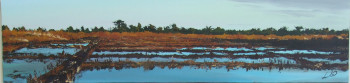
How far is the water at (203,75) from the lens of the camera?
9.33 ft

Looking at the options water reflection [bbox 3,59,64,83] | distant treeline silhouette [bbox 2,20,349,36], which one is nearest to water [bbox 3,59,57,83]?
water reflection [bbox 3,59,64,83]

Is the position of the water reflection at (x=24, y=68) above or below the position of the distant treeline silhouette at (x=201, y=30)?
below

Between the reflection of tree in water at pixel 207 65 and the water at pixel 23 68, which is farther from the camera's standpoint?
the reflection of tree in water at pixel 207 65

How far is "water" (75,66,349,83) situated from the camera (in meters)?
2.84

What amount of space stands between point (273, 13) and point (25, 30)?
6.59ft

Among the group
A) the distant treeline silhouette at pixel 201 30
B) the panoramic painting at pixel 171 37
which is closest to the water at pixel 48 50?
the panoramic painting at pixel 171 37

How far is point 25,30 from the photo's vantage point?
2943mm

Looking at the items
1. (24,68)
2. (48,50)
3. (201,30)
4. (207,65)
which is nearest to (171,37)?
(201,30)

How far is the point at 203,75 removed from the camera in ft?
9.50

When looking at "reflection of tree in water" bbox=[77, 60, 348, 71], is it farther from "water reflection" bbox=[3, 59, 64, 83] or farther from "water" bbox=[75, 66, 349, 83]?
"water reflection" bbox=[3, 59, 64, 83]

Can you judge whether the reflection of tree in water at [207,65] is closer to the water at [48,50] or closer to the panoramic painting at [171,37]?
the panoramic painting at [171,37]

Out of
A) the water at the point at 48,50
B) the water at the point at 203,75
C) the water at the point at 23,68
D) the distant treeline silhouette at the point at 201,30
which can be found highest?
Answer: the distant treeline silhouette at the point at 201,30

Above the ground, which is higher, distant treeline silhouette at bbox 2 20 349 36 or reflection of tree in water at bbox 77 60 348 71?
distant treeline silhouette at bbox 2 20 349 36

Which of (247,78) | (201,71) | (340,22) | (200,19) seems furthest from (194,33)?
(340,22)
